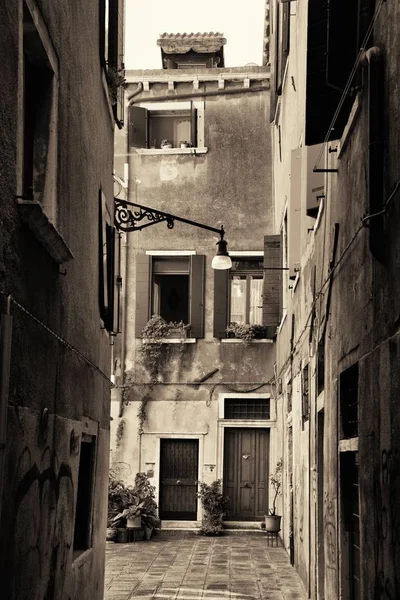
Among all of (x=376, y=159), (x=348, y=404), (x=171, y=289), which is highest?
(x=171, y=289)

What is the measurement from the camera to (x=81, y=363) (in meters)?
7.43

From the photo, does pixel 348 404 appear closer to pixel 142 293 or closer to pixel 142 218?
pixel 142 218

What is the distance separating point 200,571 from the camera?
13086 mm

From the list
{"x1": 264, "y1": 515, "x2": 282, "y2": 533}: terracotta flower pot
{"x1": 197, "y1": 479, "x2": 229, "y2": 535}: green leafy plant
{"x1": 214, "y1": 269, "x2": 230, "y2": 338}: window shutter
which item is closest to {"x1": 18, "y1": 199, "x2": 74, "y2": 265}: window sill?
{"x1": 264, "y1": 515, "x2": 282, "y2": 533}: terracotta flower pot

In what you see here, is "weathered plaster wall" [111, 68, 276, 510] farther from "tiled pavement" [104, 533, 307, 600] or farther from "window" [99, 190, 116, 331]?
"window" [99, 190, 116, 331]

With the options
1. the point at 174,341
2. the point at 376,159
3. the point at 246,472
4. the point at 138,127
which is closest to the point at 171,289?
the point at 174,341

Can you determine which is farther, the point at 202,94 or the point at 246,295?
the point at 202,94

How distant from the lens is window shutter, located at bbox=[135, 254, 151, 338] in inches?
777

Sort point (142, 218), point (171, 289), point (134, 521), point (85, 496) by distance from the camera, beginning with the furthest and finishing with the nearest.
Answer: point (171, 289) < point (134, 521) < point (142, 218) < point (85, 496)

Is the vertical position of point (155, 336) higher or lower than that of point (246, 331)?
lower

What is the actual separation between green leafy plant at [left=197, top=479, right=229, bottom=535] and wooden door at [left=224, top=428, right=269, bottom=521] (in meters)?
0.57

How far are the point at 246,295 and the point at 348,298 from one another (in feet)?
42.3

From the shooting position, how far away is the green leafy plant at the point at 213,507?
60.3 feet

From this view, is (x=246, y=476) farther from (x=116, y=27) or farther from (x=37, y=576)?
(x=37, y=576)
